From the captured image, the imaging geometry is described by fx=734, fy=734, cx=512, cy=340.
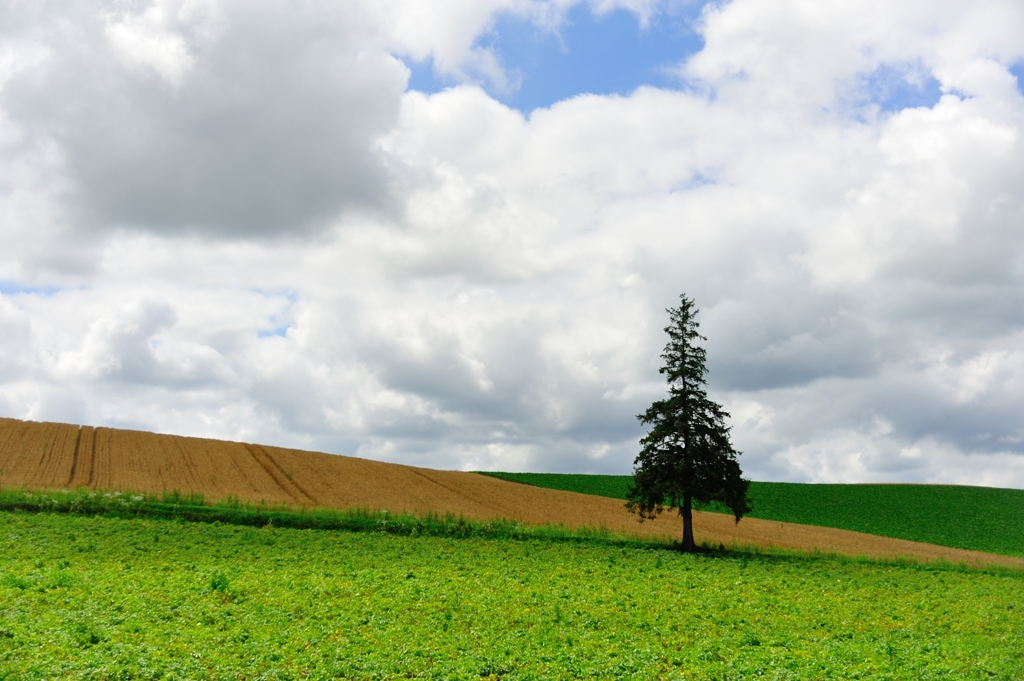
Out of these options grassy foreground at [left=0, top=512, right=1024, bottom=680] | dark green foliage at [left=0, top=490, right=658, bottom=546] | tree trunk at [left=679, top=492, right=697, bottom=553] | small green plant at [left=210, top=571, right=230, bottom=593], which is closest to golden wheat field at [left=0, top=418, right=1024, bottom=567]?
dark green foliage at [left=0, top=490, right=658, bottom=546]

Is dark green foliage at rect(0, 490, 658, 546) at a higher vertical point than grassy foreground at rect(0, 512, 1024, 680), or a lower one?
higher

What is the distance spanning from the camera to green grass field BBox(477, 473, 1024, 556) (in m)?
78.1

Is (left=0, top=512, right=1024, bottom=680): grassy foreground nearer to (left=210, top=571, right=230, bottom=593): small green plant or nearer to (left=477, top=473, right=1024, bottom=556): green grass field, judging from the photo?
(left=210, top=571, right=230, bottom=593): small green plant

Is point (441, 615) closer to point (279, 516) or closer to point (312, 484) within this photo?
point (279, 516)

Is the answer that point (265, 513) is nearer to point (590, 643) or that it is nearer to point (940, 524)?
point (590, 643)

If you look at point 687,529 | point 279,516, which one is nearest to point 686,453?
point 687,529

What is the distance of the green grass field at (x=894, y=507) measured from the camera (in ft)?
256

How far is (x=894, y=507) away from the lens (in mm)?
90562

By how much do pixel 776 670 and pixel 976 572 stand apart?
138 feet

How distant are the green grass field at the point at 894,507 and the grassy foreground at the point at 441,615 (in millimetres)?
41162

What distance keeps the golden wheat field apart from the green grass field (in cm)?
725

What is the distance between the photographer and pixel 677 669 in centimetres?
2022

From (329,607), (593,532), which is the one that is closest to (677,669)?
(329,607)

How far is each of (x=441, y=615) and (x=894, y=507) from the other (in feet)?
272
